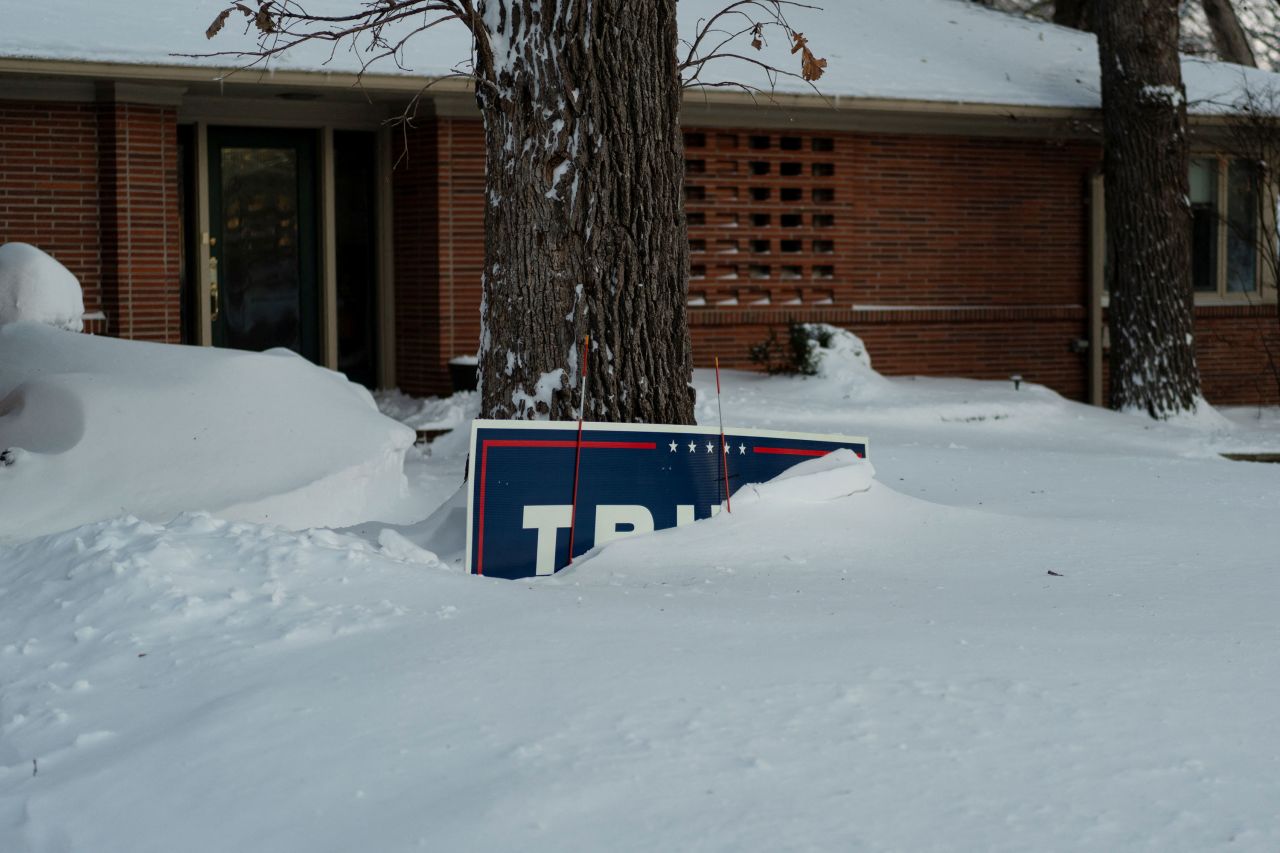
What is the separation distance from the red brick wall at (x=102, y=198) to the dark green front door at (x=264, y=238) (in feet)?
3.71

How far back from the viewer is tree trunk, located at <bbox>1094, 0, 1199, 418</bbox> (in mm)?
15289

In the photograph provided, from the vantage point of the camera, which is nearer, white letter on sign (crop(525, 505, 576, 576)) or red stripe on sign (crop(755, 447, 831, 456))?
white letter on sign (crop(525, 505, 576, 576))

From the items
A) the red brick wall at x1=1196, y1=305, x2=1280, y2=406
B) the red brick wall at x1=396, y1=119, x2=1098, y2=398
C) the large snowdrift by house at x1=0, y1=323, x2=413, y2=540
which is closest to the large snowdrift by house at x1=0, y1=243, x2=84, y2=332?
the large snowdrift by house at x1=0, y1=323, x2=413, y2=540

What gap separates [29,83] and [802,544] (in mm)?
9235

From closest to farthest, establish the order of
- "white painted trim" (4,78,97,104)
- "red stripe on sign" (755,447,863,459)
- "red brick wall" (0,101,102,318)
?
1. "red stripe on sign" (755,447,863,459)
2. "white painted trim" (4,78,97,104)
3. "red brick wall" (0,101,102,318)

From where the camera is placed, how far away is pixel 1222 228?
62.4 feet

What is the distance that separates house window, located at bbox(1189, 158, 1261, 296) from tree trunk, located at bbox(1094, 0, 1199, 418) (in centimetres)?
364

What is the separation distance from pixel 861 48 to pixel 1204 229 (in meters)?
5.45

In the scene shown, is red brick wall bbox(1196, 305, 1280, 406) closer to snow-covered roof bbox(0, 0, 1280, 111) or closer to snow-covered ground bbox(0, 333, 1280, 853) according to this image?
snow-covered roof bbox(0, 0, 1280, 111)

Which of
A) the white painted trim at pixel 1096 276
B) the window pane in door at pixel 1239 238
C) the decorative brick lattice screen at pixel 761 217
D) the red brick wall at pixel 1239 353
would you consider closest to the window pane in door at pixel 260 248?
the decorative brick lattice screen at pixel 761 217

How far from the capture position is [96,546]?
5.44 metres

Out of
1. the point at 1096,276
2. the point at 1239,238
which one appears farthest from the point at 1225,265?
the point at 1096,276

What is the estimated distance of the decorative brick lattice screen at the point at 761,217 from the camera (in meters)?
15.8

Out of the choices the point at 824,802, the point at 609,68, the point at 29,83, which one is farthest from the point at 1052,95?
the point at 824,802
